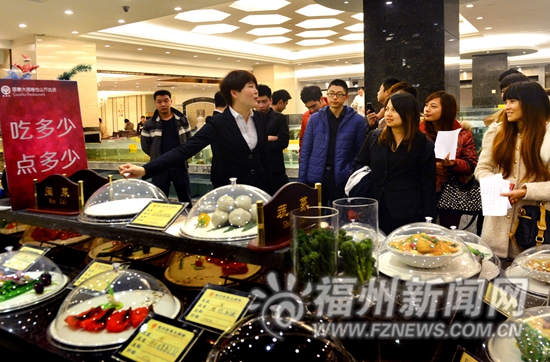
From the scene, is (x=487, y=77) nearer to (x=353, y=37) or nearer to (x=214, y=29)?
(x=353, y=37)

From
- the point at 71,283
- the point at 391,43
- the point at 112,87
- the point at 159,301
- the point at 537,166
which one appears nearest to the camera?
the point at 159,301

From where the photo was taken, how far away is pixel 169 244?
1.56 meters

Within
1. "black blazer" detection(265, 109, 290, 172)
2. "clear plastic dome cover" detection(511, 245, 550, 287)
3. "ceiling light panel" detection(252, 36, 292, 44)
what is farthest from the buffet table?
"ceiling light panel" detection(252, 36, 292, 44)

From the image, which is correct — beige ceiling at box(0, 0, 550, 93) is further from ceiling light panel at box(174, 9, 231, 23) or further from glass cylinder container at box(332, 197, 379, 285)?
glass cylinder container at box(332, 197, 379, 285)

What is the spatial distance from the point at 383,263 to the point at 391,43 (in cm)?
490

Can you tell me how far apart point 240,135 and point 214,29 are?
9.09 m

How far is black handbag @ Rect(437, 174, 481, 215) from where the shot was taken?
3176 mm

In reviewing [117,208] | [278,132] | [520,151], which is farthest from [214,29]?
[117,208]

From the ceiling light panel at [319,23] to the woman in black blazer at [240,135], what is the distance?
8251mm

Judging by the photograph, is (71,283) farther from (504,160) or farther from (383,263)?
(504,160)

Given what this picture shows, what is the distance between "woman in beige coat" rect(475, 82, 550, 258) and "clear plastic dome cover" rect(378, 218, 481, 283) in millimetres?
1082

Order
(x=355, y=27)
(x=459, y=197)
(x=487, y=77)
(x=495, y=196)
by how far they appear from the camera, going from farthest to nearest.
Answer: (x=487, y=77) < (x=355, y=27) < (x=459, y=197) < (x=495, y=196)

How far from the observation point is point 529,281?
1379 mm

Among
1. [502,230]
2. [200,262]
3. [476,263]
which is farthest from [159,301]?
[502,230]
